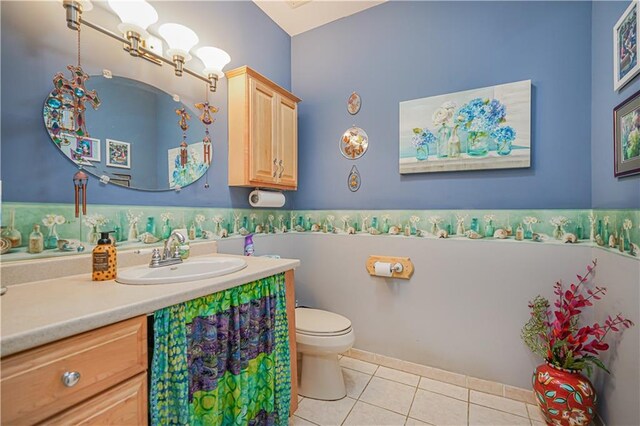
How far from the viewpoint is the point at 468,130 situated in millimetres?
1860

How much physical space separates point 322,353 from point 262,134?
152cm

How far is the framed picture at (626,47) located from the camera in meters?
1.17

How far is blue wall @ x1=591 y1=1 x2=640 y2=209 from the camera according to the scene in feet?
4.22

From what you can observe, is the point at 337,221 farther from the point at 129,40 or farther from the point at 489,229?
the point at 129,40

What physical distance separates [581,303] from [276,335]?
5.29 feet

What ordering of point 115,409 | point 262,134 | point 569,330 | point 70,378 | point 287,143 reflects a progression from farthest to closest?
point 287,143
point 262,134
point 569,330
point 115,409
point 70,378

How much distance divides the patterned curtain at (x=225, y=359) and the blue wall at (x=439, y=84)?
48.5 inches

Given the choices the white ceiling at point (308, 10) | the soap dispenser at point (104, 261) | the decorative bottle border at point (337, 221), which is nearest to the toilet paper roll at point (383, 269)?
the decorative bottle border at point (337, 221)

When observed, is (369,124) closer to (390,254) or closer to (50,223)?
(390,254)

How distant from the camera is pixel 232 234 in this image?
1969 millimetres

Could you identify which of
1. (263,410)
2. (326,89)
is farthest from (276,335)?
(326,89)

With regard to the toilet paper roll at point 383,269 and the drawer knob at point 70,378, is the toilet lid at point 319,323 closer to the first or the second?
the toilet paper roll at point 383,269

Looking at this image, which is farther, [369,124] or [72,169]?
[369,124]

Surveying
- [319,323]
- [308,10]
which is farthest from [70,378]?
[308,10]
